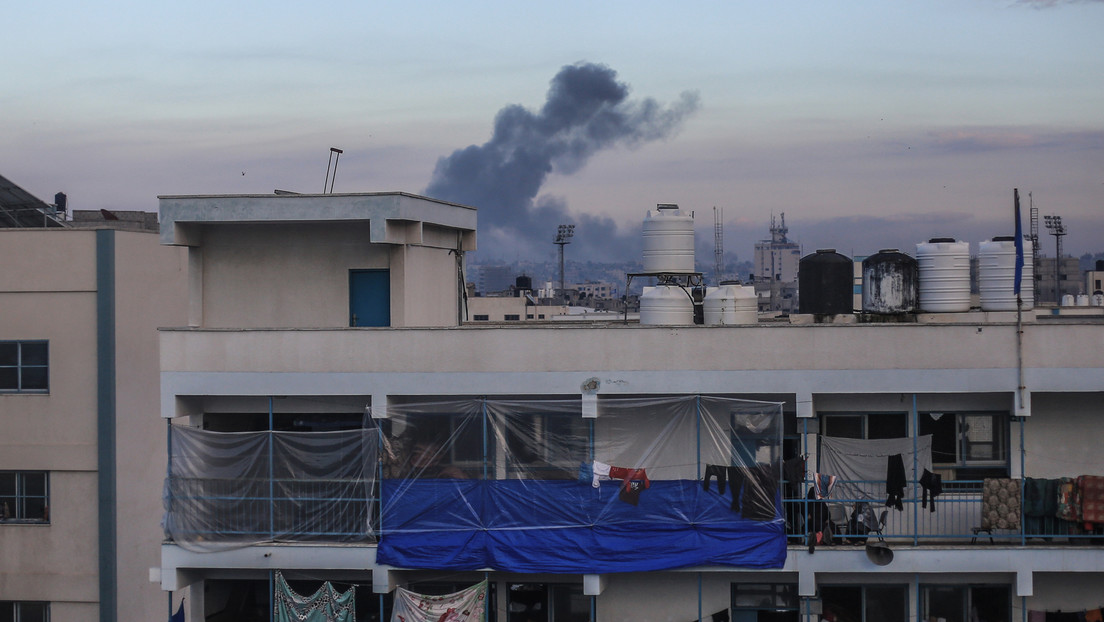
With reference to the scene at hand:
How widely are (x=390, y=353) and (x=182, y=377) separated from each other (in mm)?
3809

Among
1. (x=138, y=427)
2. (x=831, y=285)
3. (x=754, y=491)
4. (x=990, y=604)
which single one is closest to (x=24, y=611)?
(x=138, y=427)

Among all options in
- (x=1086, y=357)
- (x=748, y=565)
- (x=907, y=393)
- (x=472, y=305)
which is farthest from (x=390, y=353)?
(x=472, y=305)

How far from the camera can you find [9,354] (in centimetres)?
2697

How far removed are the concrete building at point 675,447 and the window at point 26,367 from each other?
7729 mm

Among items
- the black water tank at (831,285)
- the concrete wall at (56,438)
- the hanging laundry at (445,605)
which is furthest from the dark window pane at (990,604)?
the concrete wall at (56,438)

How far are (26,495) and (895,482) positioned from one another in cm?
1945

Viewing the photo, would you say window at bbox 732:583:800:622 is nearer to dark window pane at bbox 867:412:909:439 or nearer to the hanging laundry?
dark window pane at bbox 867:412:909:439

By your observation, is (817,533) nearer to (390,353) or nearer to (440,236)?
(390,353)

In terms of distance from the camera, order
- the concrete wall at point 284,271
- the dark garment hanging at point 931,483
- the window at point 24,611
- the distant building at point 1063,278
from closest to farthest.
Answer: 1. the dark garment hanging at point 931,483
2. the concrete wall at point 284,271
3. the window at point 24,611
4. the distant building at point 1063,278

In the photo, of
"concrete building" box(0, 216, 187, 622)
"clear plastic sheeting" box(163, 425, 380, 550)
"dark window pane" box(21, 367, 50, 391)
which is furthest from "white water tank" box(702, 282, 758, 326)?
"dark window pane" box(21, 367, 50, 391)

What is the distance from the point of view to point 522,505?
65.1 feet

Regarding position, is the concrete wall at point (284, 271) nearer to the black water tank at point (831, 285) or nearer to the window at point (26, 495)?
the window at point (26, 495)

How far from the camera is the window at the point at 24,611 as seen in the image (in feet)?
88.6

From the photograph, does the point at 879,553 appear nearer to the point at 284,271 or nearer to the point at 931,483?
the point at 931,483
